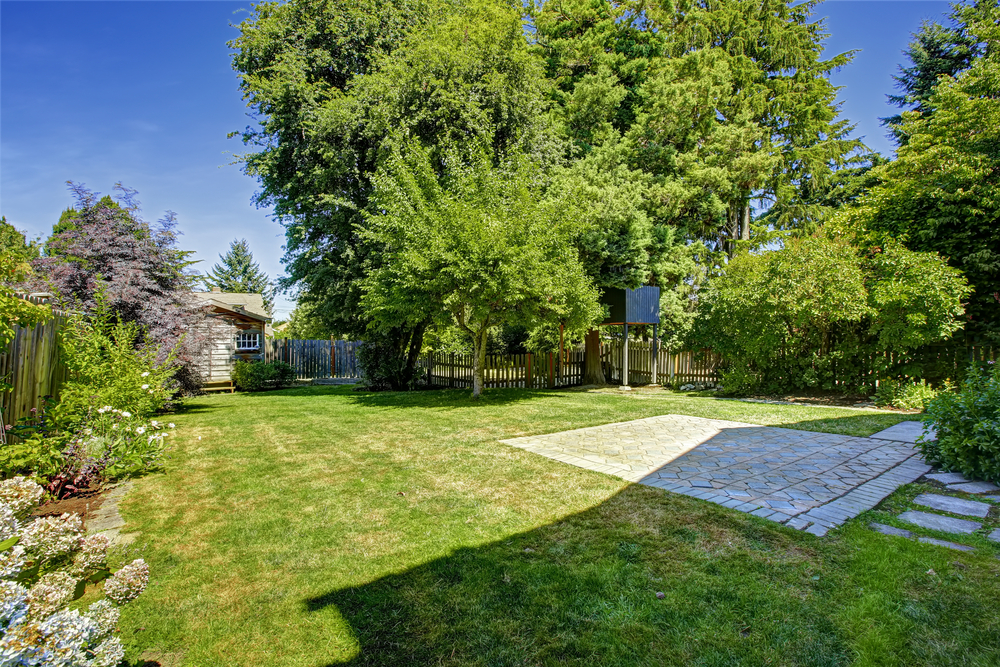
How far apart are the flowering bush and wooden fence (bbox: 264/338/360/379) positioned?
54.0 ft

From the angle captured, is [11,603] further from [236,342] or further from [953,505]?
[236,342]

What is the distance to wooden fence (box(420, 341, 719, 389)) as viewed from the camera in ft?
47.8

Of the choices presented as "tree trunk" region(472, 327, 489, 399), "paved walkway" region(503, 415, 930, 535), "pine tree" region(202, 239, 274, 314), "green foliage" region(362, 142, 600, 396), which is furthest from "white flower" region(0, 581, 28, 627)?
"pine tree" region(202, 239, 274, 314)

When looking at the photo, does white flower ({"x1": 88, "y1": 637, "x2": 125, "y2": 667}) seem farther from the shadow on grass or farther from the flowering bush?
the shadow on grass

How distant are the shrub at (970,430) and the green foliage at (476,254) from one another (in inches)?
254

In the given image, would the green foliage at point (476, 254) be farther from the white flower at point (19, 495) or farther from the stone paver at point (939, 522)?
the white flower at point (19, 495)

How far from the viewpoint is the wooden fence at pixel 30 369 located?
4.24m

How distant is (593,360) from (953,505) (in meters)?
12.4

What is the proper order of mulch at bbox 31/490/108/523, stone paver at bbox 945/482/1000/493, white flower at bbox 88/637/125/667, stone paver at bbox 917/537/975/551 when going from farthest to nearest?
1. stone paver at bbox 945/482/1000/493
2. mulch at bbox 31/490/108/523
3. stone paver at bbox 917/537/975/551
4. white flower at bbox 88/637/125/667

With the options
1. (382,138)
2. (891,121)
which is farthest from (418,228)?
(891,121)

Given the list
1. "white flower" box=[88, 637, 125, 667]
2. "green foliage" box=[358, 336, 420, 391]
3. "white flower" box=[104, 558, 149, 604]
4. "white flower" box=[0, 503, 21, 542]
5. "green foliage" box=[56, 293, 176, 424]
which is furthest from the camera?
"green foliage" box=[358, 336, 420, 391]

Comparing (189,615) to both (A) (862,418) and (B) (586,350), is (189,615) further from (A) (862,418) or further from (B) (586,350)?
(B) (586,350)

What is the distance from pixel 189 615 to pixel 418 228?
8.52 meters

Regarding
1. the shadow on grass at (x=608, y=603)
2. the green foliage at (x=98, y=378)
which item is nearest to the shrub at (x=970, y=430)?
the shadow on grass at (x=608, y=603)
